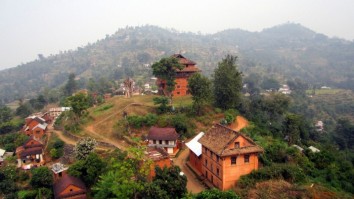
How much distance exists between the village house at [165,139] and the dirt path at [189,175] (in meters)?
1.09

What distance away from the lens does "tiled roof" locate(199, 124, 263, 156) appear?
26.8 m

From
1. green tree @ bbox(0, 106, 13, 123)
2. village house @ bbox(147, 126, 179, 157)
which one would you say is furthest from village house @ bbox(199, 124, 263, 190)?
green tree @ bbox(0, 106, 13, 123)

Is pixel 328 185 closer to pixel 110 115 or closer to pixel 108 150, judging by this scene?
pixel 108 150

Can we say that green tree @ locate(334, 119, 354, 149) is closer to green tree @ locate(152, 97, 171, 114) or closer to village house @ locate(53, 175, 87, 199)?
green tree @ locate(152, 97, 171, 114)

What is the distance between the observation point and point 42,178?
30.9 m

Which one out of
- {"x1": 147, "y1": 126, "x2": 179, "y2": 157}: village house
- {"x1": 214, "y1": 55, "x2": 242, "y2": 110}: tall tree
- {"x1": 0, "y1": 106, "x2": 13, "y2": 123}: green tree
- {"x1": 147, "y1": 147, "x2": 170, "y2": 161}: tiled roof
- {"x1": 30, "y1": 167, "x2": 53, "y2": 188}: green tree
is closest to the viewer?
{"x1": 147, "y1": 147, "x2": 170, "y2": 161}: tiled roof

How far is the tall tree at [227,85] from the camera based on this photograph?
43656mm

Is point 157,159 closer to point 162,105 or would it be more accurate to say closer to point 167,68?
point 162,105

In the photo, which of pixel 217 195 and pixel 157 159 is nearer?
pixel 217 195

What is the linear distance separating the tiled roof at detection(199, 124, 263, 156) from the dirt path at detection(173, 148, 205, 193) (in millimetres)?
3800

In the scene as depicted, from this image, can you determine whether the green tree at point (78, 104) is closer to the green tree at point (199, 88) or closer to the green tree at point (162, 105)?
the green tree at point (162, 105)

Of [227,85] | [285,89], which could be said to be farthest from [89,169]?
A: [285,89]

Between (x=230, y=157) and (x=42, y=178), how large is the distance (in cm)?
1881

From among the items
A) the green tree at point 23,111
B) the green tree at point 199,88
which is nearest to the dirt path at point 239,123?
the green tree at point 199,88
